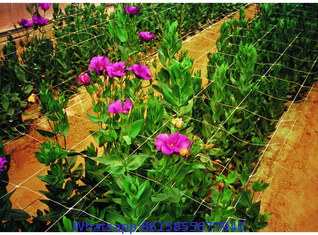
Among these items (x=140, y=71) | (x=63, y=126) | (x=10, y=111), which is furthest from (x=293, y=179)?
(x=10, y=111)

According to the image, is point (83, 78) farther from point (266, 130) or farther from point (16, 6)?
point (16, 6)

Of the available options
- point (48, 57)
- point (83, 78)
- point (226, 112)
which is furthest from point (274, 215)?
point (48, 57)

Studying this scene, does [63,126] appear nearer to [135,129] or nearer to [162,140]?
[135,129]

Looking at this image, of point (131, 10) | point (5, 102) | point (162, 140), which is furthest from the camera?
point (5, 102)

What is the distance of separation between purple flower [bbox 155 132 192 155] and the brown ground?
2.98 ft

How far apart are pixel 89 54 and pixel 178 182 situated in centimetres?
247

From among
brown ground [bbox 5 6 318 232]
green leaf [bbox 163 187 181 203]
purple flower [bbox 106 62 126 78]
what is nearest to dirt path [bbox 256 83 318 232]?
brown ground [bbox 5 6 318 232]

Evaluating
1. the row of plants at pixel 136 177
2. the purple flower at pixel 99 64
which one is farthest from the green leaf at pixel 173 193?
the purple flower at pixel 99 64

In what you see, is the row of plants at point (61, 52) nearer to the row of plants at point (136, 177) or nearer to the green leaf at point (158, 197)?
the row of plants at point (136, 177)

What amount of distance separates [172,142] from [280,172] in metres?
1.50

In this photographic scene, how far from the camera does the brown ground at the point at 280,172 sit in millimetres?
1888

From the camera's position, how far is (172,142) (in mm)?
1022

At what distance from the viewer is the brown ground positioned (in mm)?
1888

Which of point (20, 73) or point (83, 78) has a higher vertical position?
point (83, 78)
